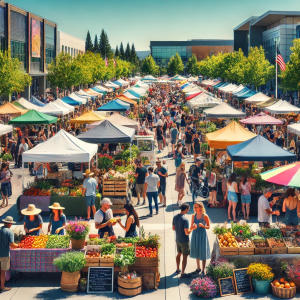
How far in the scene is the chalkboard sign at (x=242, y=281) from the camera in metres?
8.88

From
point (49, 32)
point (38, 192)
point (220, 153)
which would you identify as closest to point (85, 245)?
point (38, 192)

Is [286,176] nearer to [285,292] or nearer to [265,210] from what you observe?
[265,210]

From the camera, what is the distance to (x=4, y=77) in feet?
118

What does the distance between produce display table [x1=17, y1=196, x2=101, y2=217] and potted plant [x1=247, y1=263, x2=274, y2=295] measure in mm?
6105

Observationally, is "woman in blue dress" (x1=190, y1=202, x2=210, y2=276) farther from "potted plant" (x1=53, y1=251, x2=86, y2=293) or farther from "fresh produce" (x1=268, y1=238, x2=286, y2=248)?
"potted plant" (x1=53, y1=251, x2=86, y2=293)

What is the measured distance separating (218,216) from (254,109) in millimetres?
28219

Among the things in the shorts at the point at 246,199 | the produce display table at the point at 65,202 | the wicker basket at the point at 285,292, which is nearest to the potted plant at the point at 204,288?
the wicker basket at the point at 285,292

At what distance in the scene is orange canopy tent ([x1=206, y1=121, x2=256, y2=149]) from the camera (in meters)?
17.0

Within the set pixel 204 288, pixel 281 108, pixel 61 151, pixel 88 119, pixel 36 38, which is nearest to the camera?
pixel 204 288

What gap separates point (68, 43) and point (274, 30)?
4280cm

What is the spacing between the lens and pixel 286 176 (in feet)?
36.7

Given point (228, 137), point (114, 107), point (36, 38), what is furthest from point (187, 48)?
point (228, 137)

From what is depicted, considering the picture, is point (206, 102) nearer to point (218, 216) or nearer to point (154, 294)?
point (218, 216)

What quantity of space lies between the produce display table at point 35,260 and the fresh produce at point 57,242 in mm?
123
